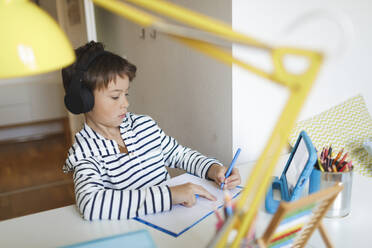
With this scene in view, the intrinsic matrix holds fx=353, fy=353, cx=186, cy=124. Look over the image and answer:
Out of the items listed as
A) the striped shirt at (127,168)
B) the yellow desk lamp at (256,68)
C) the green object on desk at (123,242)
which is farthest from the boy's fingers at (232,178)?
the yellow desk lamp at (256,68)

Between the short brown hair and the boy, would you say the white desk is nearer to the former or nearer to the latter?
the boy

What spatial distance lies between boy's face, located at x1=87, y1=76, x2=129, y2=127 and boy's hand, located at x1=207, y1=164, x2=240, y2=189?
33 centimetres

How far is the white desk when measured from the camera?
0.77 metres

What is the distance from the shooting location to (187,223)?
33.2 inches

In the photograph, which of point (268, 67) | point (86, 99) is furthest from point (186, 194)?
point (268, 67)

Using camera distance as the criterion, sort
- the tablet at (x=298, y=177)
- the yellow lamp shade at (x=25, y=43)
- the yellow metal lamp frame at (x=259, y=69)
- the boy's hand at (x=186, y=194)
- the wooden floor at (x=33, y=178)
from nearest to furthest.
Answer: the yellow metal lamp frame at (x=259, y=69) < the yellow lamp shade at (x=25, y=43) < the tablet at (x=298, y=177) < the boy's hand at (x=186, y=194) < the wooden floor at (x=33, y=178)

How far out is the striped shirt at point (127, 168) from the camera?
88cm

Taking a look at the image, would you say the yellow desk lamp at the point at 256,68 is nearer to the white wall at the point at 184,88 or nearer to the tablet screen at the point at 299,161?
the tablet screen at the point at 299,161

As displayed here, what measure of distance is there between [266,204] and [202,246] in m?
0.23

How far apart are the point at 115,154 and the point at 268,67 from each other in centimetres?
60

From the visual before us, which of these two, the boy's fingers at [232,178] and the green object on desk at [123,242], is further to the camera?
the boy's fingers at [232,178]

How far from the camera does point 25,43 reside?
427 millimetres

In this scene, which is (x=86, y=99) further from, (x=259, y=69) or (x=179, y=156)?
(x=259, y=69)

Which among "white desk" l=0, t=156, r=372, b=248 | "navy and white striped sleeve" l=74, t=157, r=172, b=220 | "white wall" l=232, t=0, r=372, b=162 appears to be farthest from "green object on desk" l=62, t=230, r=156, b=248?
"white wall" l=232, t=0, r=372, b=162
